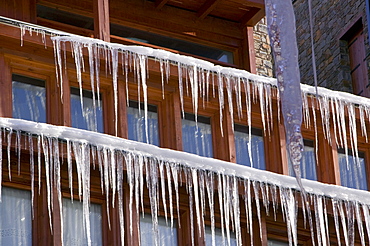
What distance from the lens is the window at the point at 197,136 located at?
86.2 ft

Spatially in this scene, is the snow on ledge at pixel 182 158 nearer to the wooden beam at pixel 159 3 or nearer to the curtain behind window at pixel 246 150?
the curtain behind window at pixel 246 150

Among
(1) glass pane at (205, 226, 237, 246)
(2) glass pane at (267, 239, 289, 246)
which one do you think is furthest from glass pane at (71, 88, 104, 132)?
(2) glass pane at (267, 239, 289, 246)

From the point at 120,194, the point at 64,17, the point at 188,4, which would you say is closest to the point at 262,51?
the point at 188,4

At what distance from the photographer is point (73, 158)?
23.8 metres

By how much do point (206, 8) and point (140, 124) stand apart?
4091mm

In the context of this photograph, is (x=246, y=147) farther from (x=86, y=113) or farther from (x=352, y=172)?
(x=86, y=113)

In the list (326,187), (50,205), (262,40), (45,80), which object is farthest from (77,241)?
(262,40)

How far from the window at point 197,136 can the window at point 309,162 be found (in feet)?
6.34

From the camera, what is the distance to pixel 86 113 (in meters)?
25.4

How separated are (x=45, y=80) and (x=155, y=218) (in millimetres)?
2816

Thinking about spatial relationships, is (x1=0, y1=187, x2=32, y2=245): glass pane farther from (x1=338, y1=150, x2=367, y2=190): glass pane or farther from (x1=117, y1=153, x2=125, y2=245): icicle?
(x1=338, y1=150, x2=367, y2=190): glass pane

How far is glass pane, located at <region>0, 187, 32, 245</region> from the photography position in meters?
23.4

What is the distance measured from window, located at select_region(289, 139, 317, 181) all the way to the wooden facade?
0.31 feet

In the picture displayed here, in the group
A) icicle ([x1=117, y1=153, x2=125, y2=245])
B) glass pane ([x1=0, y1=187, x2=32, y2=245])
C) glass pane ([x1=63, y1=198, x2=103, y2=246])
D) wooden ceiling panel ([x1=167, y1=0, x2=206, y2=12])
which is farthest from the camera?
wooden ceiling panel ([x1=167, y1=0, x2=206, y2=12])
